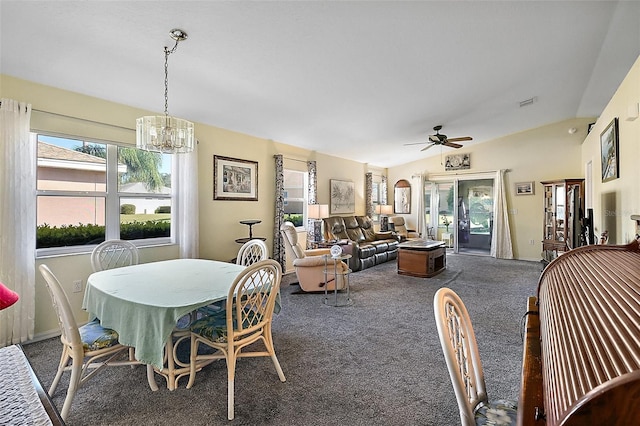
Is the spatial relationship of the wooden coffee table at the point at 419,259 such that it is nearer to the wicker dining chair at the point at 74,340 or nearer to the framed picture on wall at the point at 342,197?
the framed picture on wall at the point at 342,197

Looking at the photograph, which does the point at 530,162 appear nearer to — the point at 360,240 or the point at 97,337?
the point at 360,240

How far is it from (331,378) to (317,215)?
12.3ft

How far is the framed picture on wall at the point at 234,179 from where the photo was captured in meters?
4.57

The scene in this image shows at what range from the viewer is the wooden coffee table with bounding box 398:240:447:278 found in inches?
209

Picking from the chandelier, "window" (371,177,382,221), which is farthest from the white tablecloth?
"window" (371,177,382,221)

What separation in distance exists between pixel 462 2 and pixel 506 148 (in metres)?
6.06

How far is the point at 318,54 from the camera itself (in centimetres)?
293

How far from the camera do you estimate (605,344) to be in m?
0.53

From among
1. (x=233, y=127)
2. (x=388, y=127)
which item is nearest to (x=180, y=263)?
(x=233, y=127)

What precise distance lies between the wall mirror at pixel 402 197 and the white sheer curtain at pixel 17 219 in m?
8.04

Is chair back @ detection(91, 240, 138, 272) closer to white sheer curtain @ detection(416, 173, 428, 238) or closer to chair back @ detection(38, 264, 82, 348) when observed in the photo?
chair back @ detection(38, 264, 82, 348)

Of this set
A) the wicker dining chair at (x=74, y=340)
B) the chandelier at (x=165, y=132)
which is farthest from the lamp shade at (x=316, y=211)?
the wicker dining chair at (x=74, y=340)

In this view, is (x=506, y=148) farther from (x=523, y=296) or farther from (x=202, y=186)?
(x=202, y=186)

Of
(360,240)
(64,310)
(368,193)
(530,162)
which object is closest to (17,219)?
(64,310)
